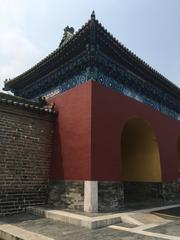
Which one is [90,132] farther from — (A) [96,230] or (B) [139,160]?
(B) [139,160]

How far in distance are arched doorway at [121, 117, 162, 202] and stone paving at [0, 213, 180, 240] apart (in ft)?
13.5

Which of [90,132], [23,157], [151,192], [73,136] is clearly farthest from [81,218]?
[151,192]

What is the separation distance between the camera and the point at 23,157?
892 centimetres

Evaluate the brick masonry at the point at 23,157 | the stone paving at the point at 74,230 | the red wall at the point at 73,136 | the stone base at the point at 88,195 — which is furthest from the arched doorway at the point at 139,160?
the stone paving at the point at 74,230

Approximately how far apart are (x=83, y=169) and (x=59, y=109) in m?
2.60

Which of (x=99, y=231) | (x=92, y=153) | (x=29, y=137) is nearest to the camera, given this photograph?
(x=99, y=231)

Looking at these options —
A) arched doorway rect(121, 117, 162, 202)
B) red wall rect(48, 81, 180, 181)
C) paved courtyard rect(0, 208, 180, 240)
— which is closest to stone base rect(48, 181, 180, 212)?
red wall rect(48, 81, 180, 181)

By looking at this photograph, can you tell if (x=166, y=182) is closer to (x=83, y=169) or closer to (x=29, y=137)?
(x=83, y=169)

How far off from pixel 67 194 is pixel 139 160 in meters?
4.37

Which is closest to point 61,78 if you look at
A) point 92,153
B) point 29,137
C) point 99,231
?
point 29,137

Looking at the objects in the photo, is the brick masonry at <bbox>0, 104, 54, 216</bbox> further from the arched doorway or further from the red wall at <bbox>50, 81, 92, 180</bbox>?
the arched doorway

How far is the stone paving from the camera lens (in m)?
5.80

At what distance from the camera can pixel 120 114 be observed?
9.58 m

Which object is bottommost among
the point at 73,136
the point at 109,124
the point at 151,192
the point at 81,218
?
the point at 81,218
